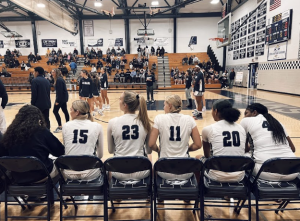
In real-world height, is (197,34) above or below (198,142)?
above

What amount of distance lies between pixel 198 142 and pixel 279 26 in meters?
14.6

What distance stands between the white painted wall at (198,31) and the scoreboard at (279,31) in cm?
883

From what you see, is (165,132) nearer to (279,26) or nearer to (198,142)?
(198,142)

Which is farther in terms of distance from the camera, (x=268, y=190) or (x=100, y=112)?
(x=100, y=112)

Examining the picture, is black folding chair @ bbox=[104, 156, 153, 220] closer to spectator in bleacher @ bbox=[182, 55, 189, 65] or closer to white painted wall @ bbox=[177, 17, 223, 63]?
spectator in bleacher @ bbox=[182, 55, 189, 65]

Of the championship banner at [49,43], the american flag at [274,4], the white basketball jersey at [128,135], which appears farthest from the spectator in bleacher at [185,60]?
the white basketball jersey at [128,135]

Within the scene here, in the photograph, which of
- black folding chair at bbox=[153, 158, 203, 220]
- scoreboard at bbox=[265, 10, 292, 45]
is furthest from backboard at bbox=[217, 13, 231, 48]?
black folding chair at bbox=[153, 158, 203, 220]

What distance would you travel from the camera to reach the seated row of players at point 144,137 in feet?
6.81

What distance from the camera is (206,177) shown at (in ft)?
7.22

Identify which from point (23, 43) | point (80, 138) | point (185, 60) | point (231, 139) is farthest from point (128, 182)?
point (23, 43)

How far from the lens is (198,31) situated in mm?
23109

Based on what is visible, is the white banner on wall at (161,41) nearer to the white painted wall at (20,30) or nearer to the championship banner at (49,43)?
the championship banner at (49,43)

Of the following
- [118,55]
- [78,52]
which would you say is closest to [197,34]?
[118,55]

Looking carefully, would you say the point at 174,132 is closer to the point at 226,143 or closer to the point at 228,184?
the point at 226,143
